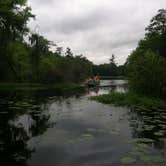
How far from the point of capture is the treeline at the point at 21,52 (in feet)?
98.1

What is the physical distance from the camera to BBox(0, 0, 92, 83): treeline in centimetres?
2989

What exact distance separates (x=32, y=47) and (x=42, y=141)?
32.9 m

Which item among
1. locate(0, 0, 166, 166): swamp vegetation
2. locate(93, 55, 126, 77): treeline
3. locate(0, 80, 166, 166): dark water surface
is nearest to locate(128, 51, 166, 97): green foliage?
locate(0, 0, 166, 166): swamp vegetation

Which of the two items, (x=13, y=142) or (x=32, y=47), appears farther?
(x=32, y=47)

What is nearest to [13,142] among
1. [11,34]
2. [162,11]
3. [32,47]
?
[11,34]

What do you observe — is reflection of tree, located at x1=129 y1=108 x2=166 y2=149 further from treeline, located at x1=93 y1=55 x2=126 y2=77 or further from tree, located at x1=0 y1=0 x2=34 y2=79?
treeline, located at x1=93 y1=55 x2=126 y2=77

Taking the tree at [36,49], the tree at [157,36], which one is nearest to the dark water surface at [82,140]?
the tree at [36,49]

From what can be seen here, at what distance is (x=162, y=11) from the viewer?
165 ft

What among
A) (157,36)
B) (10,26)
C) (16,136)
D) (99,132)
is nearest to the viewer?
(16,136)

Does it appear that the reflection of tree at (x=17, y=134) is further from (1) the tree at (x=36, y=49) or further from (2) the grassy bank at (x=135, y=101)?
(1) the tree at (x=36, y=49)

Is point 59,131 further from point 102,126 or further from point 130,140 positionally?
point 130,140

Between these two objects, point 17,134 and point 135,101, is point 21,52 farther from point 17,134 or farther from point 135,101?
point 17,134

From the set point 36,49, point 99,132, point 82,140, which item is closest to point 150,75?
point 99,132

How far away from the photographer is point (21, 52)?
39.5 meters
